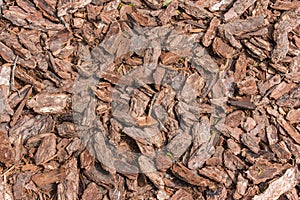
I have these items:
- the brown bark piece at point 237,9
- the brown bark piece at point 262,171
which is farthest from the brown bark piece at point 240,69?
the brown bark piece at point 262,171

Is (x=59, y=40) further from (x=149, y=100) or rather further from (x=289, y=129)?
(x=289, y=129)

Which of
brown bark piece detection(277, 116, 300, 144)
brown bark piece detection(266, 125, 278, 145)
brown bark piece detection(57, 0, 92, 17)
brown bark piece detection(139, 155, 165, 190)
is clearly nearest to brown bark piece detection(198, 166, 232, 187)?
brown bark piece detection(139, 155, 165, 190)

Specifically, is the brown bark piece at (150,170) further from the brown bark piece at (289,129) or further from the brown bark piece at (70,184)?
the brown bark piece at (289,129)

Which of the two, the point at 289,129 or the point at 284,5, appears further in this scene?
the point at 284,5

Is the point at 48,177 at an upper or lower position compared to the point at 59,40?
lower

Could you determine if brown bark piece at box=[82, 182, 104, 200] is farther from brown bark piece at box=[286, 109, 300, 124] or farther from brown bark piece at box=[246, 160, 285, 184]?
brown bark piece at box=[286, 109, 300, 124]

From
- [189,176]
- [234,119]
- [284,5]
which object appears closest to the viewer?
[189,176]

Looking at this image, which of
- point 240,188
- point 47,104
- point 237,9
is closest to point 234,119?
point 240,188

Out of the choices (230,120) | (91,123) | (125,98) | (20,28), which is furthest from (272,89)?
(20,28)
